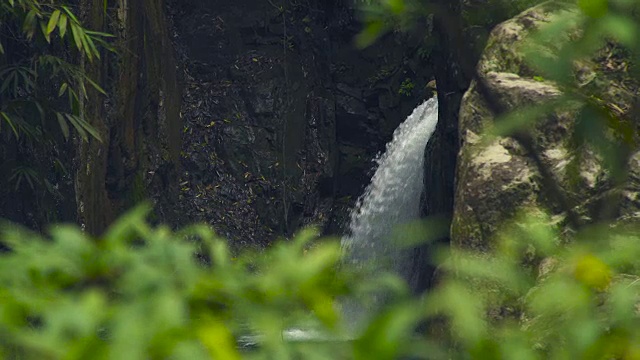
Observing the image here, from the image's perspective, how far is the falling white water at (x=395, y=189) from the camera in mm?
11117

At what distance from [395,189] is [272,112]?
9.93 feet

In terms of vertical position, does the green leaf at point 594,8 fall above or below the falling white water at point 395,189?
above

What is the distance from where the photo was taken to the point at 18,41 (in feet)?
30.8

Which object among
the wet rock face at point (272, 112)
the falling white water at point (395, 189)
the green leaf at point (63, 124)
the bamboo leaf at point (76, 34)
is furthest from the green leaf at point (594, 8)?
the wet rock face at point (272, 112)

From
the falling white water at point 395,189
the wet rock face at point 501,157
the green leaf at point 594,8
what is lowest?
the falling white water at point 395,189

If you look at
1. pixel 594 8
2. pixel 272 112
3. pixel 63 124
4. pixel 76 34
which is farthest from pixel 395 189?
pixel 594 8

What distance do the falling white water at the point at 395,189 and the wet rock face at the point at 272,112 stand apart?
1596 mm

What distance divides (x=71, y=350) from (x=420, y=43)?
11910 mm

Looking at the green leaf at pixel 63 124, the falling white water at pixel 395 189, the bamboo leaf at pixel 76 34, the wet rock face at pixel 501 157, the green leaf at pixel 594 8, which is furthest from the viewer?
the falling white water at pixel 395 189

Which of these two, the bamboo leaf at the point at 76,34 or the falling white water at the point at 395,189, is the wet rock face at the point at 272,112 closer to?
the falling white water at the point at 395,189

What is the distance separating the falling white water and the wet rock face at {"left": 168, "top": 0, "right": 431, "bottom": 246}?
1596 mm

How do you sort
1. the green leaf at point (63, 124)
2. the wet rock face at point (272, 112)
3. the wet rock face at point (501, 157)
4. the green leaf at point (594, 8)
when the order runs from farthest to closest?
the wet rock face at point (272, 112), the green leaf at point (63, 124), the wet rock face at point (501, 157), the green leaf at point (594, 8)

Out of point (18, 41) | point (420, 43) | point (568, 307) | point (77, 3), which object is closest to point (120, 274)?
point (568, 307)

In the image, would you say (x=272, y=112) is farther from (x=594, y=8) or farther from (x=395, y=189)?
(x=594, y=8)
